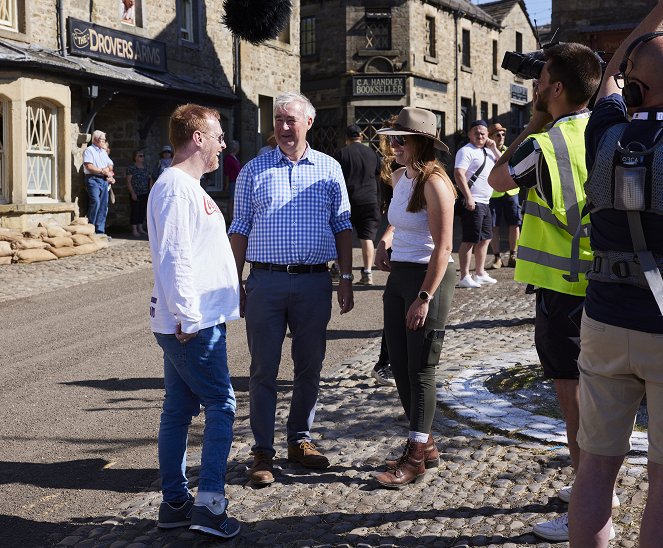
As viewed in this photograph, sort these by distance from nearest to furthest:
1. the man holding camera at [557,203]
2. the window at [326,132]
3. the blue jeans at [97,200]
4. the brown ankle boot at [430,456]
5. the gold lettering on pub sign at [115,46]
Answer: the man holding camera at [557,203] < the brown ankle boot at [430,456] < the blue jeans at [97,200] < the gold lettering on pub sign at [115,46] < the window at [326,132]

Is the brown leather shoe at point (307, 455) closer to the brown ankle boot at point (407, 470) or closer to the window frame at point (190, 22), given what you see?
the brown ankle boot at point (407, 470)

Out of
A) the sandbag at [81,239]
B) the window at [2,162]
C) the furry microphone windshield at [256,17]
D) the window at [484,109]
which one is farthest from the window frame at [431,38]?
the sandbag at [81,239]

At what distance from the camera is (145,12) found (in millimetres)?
19953

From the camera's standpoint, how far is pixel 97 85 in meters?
17.7

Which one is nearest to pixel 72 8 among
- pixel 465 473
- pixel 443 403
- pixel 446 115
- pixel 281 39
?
pixel 281 39

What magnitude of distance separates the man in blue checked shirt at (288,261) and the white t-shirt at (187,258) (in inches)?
25.6

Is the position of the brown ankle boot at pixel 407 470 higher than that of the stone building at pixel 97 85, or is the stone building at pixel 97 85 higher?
the stone building at pixel 97 85

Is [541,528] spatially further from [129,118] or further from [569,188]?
[129,118]

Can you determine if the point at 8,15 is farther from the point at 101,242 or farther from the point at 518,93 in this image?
the point at 518,93

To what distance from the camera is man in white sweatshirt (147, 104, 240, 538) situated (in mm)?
3857

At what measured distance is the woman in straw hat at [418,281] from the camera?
4.52 meters

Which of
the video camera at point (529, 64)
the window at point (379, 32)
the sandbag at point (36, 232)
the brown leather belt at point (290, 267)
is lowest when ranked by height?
the brown leather belt at point (290, 267)

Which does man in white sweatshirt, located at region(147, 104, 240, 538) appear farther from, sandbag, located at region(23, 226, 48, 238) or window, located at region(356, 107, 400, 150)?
window, located at region(356, 107, 400, 150)

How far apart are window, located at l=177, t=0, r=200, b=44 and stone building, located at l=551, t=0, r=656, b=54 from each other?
8792 millimetres
